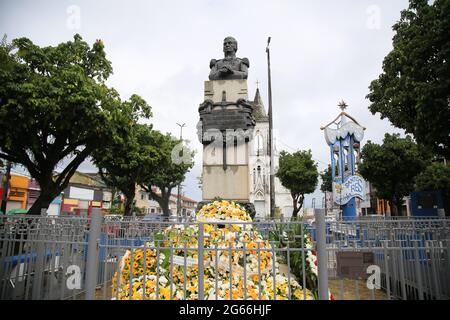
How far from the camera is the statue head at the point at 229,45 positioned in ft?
30.5

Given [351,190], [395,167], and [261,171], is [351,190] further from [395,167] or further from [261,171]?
[261,171]

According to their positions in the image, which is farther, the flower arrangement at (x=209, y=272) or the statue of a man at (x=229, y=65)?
the statue of a man at (x=229, y=65)

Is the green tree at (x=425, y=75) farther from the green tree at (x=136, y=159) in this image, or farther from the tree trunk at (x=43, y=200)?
the tree trunk at (x=43, y=200)

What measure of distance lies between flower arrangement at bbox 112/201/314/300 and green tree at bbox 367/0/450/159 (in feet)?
25.5

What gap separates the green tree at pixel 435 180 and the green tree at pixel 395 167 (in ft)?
2.31

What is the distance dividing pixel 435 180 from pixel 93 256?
936 inches

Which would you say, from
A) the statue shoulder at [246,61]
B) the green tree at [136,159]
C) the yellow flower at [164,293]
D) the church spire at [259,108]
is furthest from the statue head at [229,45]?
the church spire at [259,108]

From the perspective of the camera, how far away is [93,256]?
378 centimetres

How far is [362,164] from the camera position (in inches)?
864

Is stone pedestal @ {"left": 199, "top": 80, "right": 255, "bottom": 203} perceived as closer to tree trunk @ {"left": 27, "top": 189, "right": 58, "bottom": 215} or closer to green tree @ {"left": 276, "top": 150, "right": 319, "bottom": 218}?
tree trunk @ {"left": 27, "top": 189, "right": 58, "bottom": 215}

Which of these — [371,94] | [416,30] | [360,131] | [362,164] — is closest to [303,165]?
[362,164]

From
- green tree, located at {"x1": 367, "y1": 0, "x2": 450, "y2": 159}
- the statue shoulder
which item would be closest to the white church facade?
green tree, located at {"x1": 367, "y1": 0, "x2": 450, "y2": 159}

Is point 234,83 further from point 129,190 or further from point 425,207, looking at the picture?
point 129,190

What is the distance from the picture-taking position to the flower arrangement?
379 centimetres
